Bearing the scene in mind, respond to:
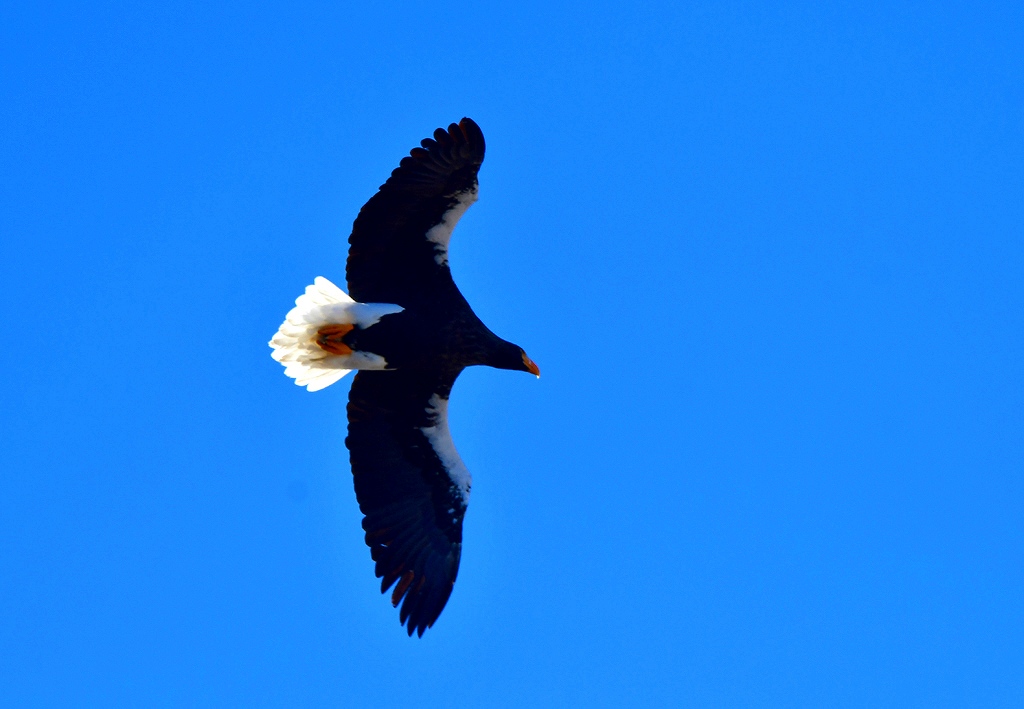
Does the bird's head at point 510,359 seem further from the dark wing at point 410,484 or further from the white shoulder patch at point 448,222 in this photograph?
the white shoulder patch at point 448,222

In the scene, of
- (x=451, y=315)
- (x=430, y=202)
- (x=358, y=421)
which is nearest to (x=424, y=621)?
(x=358, y=421)

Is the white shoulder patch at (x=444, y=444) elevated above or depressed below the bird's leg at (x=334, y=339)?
below

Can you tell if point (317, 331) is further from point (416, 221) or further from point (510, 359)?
point (510, 359)

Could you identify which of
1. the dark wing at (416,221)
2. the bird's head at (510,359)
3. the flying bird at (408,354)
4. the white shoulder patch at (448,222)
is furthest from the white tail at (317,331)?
the bird's head at (510,359)

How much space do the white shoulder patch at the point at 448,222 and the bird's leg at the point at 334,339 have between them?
0.85 m

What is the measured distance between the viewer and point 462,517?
9047 millimetres

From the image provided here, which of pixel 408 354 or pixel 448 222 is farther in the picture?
pixel 408 354

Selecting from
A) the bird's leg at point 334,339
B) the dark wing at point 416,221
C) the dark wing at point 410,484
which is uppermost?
the dark wing at point 416,221

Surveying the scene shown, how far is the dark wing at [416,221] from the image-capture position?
27.0 feet

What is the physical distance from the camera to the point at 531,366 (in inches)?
354

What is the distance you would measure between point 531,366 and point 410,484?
4.14ft

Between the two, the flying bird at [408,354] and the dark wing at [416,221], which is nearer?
the dark wing at [416,221]

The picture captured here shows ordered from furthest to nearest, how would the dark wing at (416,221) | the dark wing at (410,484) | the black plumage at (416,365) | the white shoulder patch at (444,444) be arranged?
the white shoulder patch at (444,444)
the dark wing at (410,484)
the black plumage at (416,365)
the dark wing at (416,221)

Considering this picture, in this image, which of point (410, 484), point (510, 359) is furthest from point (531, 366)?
point (410, 484)
